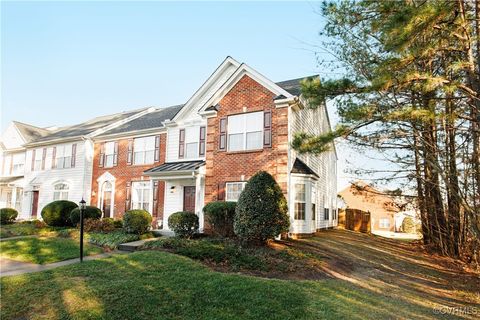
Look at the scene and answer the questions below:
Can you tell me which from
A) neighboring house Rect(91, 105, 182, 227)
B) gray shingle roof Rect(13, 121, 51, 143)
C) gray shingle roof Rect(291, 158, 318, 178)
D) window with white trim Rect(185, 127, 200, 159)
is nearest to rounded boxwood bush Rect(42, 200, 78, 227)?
neighboring house Rect(91, 105, 182, 227)

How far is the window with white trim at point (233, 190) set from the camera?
1427cm

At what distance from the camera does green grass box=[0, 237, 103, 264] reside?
10.9m

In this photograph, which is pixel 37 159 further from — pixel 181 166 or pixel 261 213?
pixel 261 213

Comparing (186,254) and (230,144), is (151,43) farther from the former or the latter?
(186,254)

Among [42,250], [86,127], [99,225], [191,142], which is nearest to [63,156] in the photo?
[86,127]

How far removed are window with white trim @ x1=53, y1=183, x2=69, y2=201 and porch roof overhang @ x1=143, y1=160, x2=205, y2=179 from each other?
10051 mm

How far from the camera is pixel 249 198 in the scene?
11078 mm

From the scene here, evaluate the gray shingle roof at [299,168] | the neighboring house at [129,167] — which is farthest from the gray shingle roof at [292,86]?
the neighboring house at [129,167]

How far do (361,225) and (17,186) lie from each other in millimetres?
29544

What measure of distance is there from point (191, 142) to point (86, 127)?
12759mm

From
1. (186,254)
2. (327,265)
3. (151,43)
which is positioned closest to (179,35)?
(151,43)

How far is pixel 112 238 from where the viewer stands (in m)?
13.6

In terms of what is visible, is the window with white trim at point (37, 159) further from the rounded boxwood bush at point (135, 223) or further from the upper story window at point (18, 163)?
the rounded boxwood bush at point (135, 223)

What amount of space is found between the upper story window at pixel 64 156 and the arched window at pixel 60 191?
139 cm
